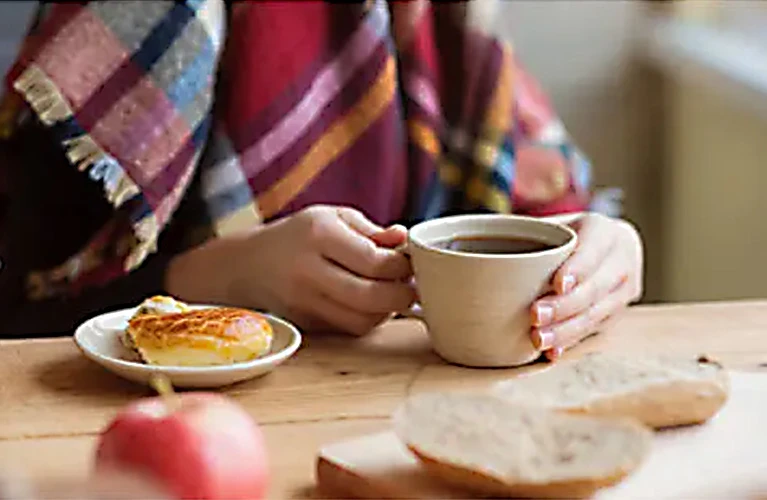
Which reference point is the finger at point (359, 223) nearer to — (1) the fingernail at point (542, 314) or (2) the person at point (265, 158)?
(2) the person at point (265, 158)

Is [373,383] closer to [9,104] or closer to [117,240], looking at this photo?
[117,240]

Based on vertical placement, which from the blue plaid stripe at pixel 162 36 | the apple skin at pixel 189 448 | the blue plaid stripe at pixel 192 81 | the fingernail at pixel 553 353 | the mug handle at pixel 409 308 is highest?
the blue plaid stripe at pixel 162 36

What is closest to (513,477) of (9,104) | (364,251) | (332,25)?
(364,251)

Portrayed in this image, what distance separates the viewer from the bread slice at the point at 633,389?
0.81m

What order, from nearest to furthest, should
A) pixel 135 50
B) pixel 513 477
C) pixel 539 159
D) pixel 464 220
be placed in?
1. pixel 513 477
2. pixel 464 220
3. pixel 135 50
4. pixel 539 159

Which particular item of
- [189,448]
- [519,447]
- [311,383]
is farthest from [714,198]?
[189,448]

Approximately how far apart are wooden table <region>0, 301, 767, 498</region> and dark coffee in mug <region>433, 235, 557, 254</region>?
0.08 metres

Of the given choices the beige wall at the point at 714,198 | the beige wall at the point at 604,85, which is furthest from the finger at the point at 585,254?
the beige wall at the point at 604,85

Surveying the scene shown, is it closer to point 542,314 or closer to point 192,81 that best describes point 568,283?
point 542,314

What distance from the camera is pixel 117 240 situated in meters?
1.33

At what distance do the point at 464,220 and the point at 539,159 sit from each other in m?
0.61

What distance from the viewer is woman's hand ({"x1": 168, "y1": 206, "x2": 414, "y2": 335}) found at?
104 cm

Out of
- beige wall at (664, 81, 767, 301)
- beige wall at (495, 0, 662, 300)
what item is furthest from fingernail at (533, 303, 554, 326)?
beige wall at (495, 0, 662, 300)

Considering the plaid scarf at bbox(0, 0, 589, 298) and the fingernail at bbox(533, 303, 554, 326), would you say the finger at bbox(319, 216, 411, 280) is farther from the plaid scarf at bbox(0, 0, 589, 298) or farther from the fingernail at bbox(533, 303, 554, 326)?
the plaid scarf at bbox(0, 0, 589, 298)
